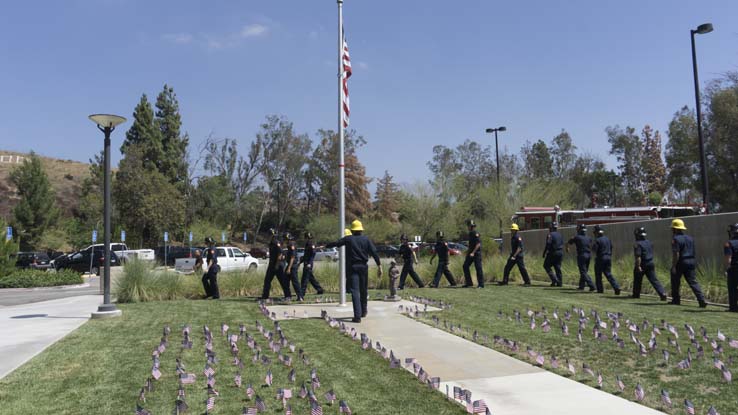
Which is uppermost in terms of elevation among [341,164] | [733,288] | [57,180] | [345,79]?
[57,180]

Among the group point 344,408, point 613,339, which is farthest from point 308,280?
point 344,408

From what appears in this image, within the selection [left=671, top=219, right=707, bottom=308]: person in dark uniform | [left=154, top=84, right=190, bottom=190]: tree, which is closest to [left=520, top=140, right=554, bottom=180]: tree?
[left=154, top=84, right=190, bottom=190]: tree

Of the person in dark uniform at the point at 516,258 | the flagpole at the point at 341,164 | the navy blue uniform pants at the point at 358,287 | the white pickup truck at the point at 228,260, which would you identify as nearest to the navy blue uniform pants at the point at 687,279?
the person in dark uniform at the point at 516,258

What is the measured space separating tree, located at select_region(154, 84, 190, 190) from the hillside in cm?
1539

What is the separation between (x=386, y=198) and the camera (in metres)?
71.6

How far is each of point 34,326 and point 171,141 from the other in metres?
50.1

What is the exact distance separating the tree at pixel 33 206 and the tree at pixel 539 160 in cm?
5349

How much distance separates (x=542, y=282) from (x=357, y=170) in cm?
5170

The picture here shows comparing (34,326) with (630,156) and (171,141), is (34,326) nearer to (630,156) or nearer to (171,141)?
(171,141)

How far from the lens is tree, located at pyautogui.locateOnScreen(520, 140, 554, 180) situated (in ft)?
239

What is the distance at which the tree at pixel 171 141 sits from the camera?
5616 cm

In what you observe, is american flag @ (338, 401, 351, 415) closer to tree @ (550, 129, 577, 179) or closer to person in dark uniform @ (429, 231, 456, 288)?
person in dark uniform @ (429, 231, 456, 288)

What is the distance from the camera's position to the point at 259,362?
646 cm

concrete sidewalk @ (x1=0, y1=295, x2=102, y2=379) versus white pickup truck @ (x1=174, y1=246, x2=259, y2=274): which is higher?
white pickup truck @ (x1=174, y1=246, x2=259, y2=274)
